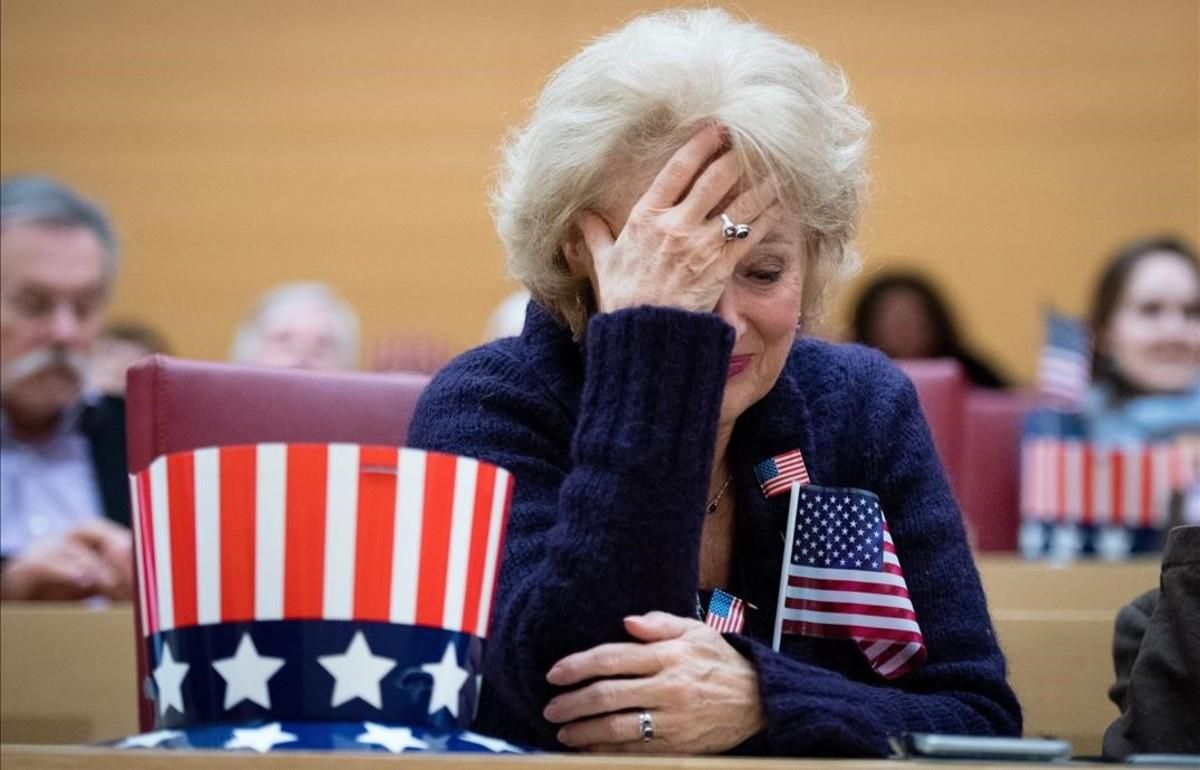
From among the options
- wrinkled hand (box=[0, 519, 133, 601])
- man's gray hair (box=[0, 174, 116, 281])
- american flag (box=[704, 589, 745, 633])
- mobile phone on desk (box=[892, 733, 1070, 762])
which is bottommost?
wrinkled hand (box=[0, 519, 133, 601])

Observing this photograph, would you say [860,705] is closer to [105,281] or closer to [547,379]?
[547,379]

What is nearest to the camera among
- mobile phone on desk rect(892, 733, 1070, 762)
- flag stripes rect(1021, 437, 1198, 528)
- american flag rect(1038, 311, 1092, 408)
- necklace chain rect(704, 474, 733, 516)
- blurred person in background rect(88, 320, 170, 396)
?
mobile phone on desk rect(892, 733, 1070, 762)

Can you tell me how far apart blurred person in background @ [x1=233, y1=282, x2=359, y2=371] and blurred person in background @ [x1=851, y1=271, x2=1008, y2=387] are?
64.2 inches

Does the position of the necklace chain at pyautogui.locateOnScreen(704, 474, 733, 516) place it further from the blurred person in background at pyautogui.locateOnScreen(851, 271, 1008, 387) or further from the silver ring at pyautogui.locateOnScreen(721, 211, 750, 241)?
the blurred person in background at pyautogui.locateOnScreen(851, 271, 1008, 387)

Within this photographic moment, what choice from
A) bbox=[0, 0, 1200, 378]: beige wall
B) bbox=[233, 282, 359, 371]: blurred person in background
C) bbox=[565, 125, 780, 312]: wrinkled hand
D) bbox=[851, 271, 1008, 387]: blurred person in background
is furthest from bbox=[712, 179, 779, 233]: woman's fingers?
bbox=[0, 0, 1200, 378]: beige wall

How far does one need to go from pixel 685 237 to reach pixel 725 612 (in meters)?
0.33

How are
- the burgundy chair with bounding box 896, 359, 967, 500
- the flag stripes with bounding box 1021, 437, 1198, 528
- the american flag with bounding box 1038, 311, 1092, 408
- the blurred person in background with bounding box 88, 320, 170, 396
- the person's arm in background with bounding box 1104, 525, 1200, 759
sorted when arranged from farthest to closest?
the blurred person in background with bounding box 88, 320, 170, 396 → the american flag with bounding box 1038, 311, 1092, 408 → the flag stripes with bounding box 1021, 437, 1198, 528 → the burgundy chair with bounding box 896, 359, 967, 500 → the person's arm in background with bounding box 1104, 525, 1200, 759

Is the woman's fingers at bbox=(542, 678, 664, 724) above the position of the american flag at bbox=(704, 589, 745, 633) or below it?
below

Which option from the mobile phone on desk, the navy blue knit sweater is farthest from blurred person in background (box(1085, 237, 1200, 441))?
the mobile phone on desk

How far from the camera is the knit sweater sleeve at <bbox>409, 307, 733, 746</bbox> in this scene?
118 cm

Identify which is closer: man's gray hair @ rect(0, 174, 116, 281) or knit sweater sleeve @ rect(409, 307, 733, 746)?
knit sweater sleeve @ rect(409, 307, 733, 746)

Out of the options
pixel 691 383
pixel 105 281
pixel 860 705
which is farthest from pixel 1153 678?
pixel 105 281

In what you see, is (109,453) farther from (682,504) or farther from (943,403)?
(682,504)

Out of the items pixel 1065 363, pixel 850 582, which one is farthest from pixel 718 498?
pixel 1065 363
